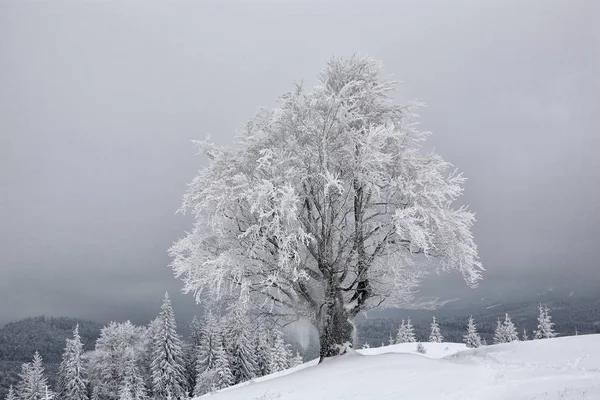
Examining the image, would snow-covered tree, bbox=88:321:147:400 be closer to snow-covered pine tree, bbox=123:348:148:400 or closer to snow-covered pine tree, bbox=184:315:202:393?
snow-covered pine tree, bbox=123:348:148:400

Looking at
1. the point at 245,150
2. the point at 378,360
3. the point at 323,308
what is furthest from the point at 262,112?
the point at 378,360

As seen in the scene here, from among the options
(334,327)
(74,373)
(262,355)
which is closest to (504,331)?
(262,355)

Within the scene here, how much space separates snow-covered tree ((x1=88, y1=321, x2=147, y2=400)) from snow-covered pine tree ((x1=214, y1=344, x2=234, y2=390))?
16.7 metres

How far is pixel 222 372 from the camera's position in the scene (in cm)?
4647

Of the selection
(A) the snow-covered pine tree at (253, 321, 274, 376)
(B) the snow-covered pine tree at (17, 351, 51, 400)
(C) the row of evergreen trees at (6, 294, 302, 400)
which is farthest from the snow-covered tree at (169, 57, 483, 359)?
(B) the snow-covered pine tree at (17, 351, 51, 400)

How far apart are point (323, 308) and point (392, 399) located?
583 cm

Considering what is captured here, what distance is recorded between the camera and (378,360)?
469 inches

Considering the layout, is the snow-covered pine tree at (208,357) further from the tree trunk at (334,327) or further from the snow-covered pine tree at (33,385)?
the tree trunk at (334,327)

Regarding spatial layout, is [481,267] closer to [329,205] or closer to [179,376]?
[329,205]

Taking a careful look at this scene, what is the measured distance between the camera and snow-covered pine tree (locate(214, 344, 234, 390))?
4659cm

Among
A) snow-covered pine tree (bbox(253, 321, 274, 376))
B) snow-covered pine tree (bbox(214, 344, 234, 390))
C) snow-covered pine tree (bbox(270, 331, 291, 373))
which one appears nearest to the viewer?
snow-covered pine tree (bbox(214, 344, 234, 390))

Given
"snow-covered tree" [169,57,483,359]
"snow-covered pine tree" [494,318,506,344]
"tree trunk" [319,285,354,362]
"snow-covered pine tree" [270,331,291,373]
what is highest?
"snow-covered tree" [169,57,483,359]

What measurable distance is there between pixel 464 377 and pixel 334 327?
5.42 m

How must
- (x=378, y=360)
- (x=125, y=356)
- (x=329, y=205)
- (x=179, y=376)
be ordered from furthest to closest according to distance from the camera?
(x=125, y=356) → (x=179, y=376) → (x=329, y=205) → (x=378, y=360)
